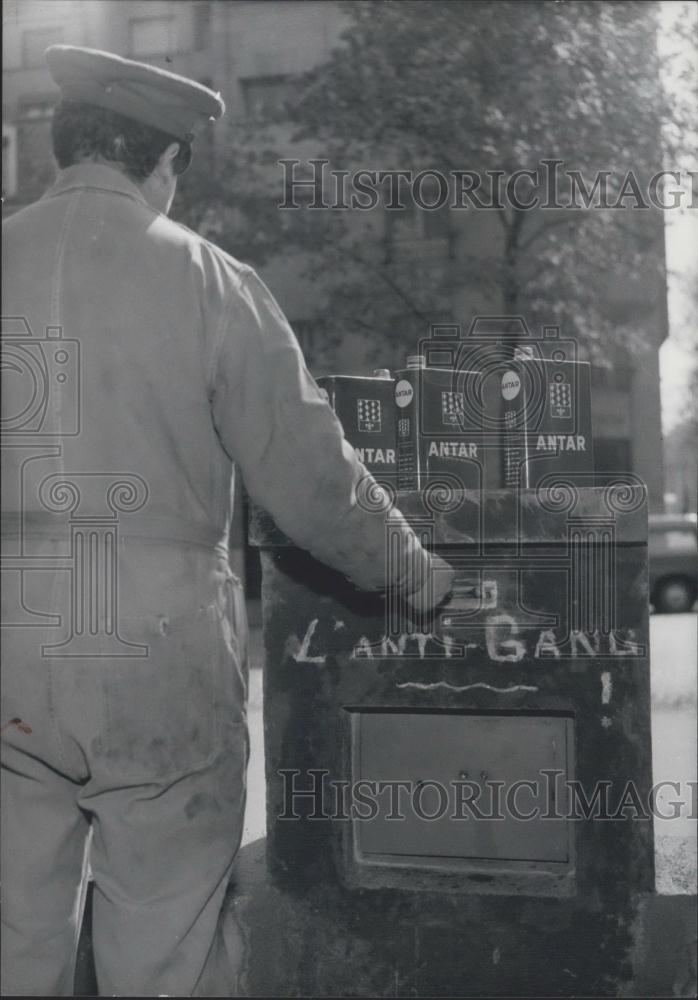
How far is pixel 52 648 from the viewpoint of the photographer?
1.67 m

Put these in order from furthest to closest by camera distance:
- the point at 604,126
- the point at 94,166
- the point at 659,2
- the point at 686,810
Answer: the point at 604,126
the point at 659,2
the point at 686,810
the point at 94,166

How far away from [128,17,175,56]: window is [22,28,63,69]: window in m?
0.22

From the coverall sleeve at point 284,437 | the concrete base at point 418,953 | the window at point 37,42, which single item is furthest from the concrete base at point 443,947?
the window at point 37,42

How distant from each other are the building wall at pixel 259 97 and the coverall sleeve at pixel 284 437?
1.12 meters

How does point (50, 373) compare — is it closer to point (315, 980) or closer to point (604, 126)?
point (315, 980)

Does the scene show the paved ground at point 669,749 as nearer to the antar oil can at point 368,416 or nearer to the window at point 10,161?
the antar oil can at point 368,416

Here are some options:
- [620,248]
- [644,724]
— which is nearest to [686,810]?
[644,724]

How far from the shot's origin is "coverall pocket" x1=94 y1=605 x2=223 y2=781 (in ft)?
5.43

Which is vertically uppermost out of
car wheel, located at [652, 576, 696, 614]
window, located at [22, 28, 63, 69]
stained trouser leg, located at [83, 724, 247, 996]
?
window, located at [22, 28, 63, 69]

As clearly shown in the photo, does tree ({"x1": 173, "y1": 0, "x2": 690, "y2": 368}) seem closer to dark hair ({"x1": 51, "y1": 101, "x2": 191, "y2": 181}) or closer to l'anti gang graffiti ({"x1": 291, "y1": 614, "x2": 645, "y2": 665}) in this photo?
l'anti gang graffiti ({"x1": 291, "y1": 614, "x2": 645, "y2": 665})

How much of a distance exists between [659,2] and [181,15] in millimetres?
1484

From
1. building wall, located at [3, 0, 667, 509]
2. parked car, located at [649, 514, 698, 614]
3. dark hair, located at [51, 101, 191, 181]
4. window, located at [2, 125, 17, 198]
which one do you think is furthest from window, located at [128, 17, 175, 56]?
parked car, located at [649, 514, 698, 614]

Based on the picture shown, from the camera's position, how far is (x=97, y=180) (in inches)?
70.5

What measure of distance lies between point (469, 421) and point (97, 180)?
877mm
